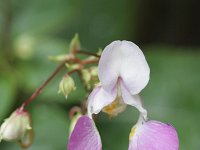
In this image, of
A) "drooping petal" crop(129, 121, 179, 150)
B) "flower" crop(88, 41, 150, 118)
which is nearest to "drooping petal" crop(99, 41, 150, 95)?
"flower" crop(88, 41, 150, 118)

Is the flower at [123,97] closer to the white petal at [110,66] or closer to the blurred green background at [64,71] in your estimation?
the white petal at [110,66]

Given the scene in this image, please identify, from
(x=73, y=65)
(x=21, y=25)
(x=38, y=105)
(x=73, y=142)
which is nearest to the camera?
(x=73, y=142)

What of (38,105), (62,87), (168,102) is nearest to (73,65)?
(62,87)

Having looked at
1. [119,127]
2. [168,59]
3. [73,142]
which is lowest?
[119,127]

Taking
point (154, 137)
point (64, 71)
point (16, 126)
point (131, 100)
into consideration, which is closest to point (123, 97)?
point (131, 100)

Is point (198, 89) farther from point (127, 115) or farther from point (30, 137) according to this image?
point (30, 137)

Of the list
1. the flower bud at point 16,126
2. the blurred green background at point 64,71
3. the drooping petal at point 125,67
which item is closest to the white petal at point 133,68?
the drooping petal at point 125,67

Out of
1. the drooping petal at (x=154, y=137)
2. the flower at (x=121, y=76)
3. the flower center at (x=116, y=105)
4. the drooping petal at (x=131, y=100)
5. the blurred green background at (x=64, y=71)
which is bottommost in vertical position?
the blurred green background at (x=64, y=71)
